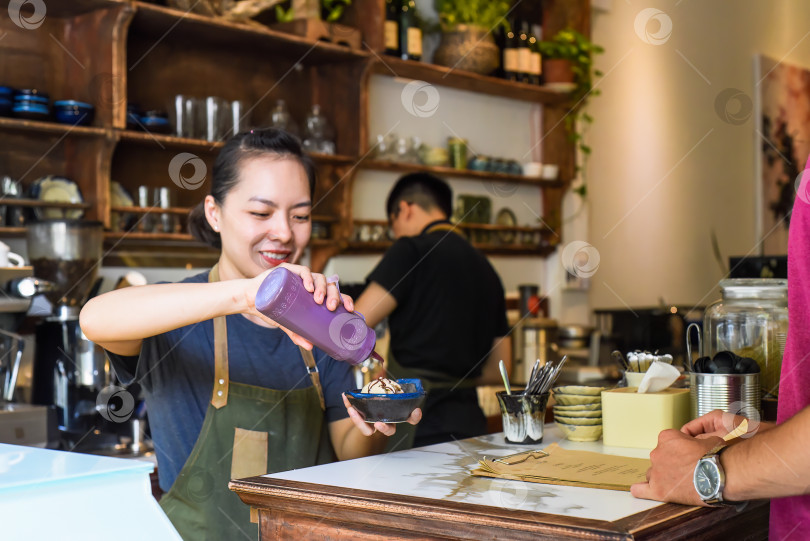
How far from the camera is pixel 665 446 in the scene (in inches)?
53.7

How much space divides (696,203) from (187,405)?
5.07 m

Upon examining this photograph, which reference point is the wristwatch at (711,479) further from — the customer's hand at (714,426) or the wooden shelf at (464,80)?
the wooden shelf at (464,80)

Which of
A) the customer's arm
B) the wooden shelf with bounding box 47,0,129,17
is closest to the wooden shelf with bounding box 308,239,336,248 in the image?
the wooden shelf with bounding box 47,0,129,17

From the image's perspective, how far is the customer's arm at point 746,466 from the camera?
1191 mm

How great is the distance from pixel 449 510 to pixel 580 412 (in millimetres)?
680

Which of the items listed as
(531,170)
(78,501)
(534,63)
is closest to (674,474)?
(78,501)

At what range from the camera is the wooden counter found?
1.16 m

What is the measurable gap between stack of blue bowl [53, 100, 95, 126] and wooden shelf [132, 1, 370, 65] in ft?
1.25

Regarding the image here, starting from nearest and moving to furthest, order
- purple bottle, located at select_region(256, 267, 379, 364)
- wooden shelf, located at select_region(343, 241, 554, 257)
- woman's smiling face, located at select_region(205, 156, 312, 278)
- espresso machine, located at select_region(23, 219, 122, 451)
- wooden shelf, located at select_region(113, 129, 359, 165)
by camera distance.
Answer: purple bottle, located at select_region(256, 267, 379, 364)
woman's smiling face, located at select_region(205, 156, 312, 278)
espresso machine, located at select_region(23, 219, 122, 451)
wooden shelf, located at select_region(113, 129, 359, 165)
wooden shelf, located at select_region(343, 241, 554, 257)

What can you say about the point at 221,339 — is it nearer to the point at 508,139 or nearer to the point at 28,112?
the point at 28,112

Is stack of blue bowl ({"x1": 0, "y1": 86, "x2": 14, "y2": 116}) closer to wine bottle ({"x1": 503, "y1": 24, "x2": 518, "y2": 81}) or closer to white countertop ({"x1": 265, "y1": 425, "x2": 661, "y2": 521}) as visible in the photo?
white countertop ({"x1": 265, "y1": 425, "x2": 661, "y2": 521})

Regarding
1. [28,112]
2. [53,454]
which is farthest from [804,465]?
[28,112]

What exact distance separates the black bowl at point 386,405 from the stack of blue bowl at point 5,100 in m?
1.89

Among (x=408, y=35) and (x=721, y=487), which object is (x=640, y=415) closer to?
(x=721, y=487)
